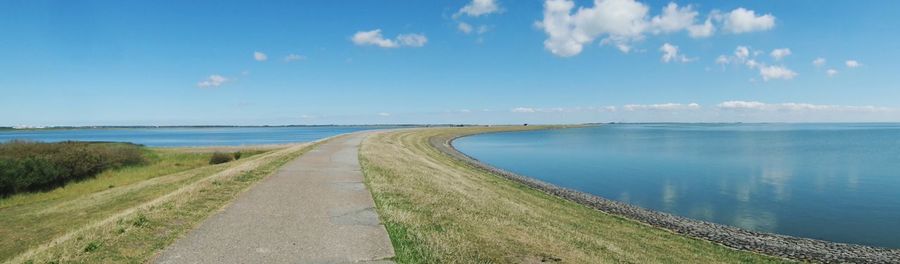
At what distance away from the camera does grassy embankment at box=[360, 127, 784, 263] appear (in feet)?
31.5

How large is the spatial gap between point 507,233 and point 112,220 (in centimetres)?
884

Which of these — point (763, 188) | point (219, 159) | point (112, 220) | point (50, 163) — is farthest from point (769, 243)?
point (219, 159)

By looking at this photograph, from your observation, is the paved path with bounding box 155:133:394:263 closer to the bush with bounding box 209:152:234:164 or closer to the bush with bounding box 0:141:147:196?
the bush with bounding box 0:141:147:196

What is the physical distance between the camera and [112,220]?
11547 mm

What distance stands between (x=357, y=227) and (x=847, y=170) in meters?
46.1

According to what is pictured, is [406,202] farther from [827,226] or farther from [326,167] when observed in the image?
[827,226]

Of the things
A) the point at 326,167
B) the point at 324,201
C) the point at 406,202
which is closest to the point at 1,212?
the point at 326,167

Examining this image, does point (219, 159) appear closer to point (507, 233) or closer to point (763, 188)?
point (507, 233)

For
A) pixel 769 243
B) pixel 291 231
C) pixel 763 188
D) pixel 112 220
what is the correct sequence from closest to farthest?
pixel 291 231 < pixel 112 220 < pixel 769 243 < pixel 763 188

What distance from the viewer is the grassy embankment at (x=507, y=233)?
31.5 ft

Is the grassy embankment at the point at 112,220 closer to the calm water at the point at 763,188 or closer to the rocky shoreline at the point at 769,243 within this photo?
the rocky shoreline at the point at 769,243

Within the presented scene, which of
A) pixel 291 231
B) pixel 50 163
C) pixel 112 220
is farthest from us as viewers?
pixel 50 163

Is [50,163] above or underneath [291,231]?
underneath

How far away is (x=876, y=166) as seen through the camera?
4478 centimetres
